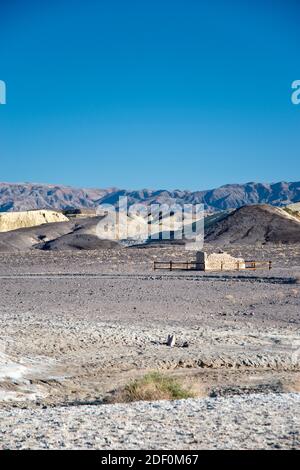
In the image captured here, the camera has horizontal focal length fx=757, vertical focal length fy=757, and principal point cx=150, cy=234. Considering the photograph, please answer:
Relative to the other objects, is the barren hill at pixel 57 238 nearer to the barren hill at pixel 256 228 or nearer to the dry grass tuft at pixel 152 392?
the barren hill at pixel 256 228

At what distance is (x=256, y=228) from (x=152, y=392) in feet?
251

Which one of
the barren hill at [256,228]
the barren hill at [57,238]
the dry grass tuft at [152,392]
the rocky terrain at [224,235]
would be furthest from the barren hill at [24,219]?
the dry grass tuft at [152,392]

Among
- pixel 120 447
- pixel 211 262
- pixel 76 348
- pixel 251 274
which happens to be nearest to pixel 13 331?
pixel 76 348

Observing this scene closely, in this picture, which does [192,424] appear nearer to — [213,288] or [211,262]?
[213,288]

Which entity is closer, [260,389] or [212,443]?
[212,443]

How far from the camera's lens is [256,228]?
284 feet

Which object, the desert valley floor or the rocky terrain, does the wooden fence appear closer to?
the desert valley floor

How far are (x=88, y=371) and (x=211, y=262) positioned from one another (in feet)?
96.0

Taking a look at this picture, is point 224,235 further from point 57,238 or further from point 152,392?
point 152,392

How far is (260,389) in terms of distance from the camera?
1247 cm

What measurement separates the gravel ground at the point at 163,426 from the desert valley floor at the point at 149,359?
1 centimetres

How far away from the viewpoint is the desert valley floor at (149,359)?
799 cm

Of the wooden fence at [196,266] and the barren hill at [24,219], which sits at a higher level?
the barren hill at [24,219]

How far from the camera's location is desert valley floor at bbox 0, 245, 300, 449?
799 centimetres
